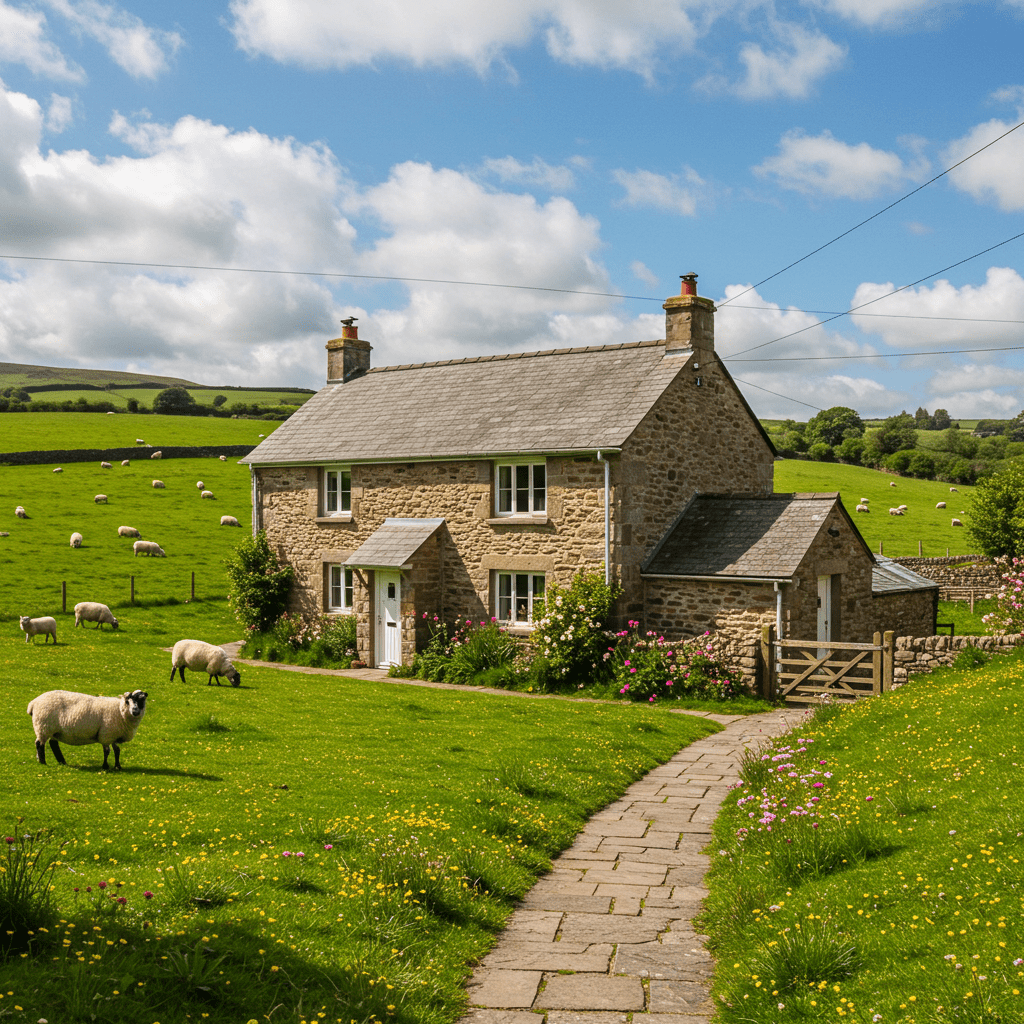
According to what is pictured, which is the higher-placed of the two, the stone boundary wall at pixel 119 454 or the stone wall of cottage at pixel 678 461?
the stone boundary wall at pixel 119 454

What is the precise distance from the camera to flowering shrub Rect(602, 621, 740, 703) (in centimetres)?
1884

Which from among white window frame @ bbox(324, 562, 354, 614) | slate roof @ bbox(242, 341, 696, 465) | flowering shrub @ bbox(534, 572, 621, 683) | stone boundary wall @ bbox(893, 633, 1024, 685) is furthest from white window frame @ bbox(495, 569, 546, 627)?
stone boundary wall @ bbox(893, 633, 1024, 685)

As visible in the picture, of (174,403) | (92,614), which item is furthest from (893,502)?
(174,403)

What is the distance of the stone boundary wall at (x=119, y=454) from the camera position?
57.3 m

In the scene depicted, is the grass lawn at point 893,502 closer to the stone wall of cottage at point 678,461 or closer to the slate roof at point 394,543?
the stone wall of cottage at point 678,461

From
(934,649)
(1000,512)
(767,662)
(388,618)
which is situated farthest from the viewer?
(1000,512)

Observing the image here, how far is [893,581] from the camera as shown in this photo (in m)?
23.8

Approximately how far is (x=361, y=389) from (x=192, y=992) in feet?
80.0

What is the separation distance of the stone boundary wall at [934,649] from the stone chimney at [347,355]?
1917 cm

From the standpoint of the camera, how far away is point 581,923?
715 cm

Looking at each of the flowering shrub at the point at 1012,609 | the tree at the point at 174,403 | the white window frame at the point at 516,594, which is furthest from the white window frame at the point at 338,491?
the tree at the point at 174,403

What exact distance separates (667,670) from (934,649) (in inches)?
207

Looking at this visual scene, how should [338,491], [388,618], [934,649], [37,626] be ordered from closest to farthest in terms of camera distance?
[934,649], [388,618], [37,626], [338,491]

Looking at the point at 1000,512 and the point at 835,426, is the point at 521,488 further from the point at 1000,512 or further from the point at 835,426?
the point at 835,426
